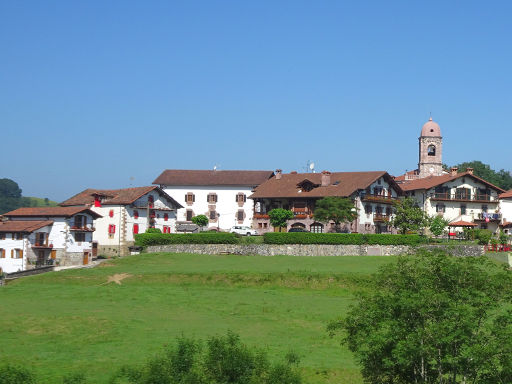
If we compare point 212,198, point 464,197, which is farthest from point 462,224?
point 212,198

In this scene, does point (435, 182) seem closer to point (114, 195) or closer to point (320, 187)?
point (320, 187)

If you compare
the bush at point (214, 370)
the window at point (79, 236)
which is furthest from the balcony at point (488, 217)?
the bush at point (214, 370)

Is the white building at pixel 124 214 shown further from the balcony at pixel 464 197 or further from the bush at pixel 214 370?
the bush at pixel 214 370

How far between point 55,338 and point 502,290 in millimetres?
24627

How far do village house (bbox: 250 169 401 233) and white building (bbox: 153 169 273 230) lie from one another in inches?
339

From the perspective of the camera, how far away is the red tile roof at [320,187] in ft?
268

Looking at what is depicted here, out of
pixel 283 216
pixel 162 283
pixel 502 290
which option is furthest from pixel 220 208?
pixel 502 290

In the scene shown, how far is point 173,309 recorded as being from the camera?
146 feet

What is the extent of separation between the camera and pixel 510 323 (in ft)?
75.5

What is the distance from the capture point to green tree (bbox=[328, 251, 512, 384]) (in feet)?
73.2

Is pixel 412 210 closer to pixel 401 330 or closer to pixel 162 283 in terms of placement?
pixel 162 283

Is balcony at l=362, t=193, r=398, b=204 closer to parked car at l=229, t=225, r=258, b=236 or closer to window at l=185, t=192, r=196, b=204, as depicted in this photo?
parked car at l=229, t=225, r=258, b=236

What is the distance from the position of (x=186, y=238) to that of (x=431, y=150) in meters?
55.8

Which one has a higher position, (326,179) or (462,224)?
(326,179)
